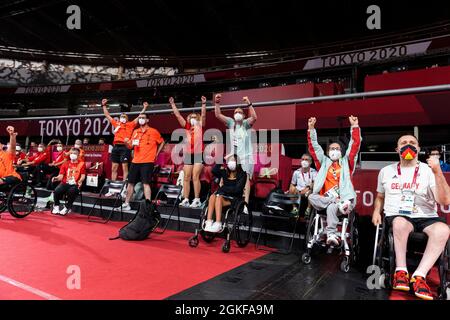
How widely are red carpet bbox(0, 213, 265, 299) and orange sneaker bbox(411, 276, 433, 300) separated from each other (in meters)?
1.39

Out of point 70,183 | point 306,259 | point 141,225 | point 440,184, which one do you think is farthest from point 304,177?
point 70,183

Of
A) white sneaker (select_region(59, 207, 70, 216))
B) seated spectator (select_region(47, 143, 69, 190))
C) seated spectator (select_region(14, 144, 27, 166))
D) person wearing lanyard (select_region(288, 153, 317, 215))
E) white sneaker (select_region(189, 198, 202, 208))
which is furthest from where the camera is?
seated spectator (select_region(14, 144, 27, 166))

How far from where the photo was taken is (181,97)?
1215 cm

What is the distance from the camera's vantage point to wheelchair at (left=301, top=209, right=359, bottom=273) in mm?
2787

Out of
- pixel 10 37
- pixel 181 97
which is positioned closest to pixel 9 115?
pixel 10 37

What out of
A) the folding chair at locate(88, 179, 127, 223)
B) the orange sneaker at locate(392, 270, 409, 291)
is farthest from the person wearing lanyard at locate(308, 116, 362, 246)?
the folding chair at locate(88, 179, 127, 223)

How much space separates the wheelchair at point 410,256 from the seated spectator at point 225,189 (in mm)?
1546

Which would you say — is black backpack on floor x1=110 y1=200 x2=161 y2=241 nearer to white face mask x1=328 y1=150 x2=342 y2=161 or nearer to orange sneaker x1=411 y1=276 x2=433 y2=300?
white face mask x1=328 y1=150 x2=342 y2=161

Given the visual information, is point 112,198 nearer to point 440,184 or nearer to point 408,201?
point 408,201

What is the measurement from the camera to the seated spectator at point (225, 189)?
3496 mm

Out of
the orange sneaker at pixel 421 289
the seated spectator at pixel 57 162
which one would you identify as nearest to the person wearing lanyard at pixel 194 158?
the orange sneaker at pixel 421 289

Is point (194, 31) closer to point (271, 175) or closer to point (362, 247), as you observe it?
point (271, 175)

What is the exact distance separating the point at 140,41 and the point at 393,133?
1035cm

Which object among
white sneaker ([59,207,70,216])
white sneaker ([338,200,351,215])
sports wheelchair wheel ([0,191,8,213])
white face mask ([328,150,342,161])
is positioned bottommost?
white sneaker ([59,207,70,216])
